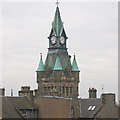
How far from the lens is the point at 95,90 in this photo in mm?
82875

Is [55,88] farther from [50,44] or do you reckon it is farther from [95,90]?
[95,90]

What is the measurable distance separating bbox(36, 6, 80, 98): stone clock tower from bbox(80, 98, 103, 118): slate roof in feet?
74.1

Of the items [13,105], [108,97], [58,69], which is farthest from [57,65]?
[13,105]

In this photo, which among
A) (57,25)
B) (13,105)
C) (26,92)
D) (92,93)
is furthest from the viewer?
(57,25)

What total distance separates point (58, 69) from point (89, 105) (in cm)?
2638

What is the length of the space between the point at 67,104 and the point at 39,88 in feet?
99.0

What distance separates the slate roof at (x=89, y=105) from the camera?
73.6 metres

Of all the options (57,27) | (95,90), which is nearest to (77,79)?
(57,27)

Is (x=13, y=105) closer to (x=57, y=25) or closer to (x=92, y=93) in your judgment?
(x=92, y=93)

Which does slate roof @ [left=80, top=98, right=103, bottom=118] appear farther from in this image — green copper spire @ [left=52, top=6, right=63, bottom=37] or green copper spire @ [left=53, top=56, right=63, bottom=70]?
green copper spire @ [left=52, top=6, right=63, bottom=37]

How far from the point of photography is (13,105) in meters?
73.2

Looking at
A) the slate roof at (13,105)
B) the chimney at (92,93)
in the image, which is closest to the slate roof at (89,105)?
the chimney at (92,93)

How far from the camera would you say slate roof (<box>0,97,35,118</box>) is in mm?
70450

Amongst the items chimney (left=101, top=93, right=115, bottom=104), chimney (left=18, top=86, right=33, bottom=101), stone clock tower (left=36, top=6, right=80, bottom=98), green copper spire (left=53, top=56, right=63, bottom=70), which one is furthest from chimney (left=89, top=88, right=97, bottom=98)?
green copper spire (left=53, top=56, right=63, bottom=70)
